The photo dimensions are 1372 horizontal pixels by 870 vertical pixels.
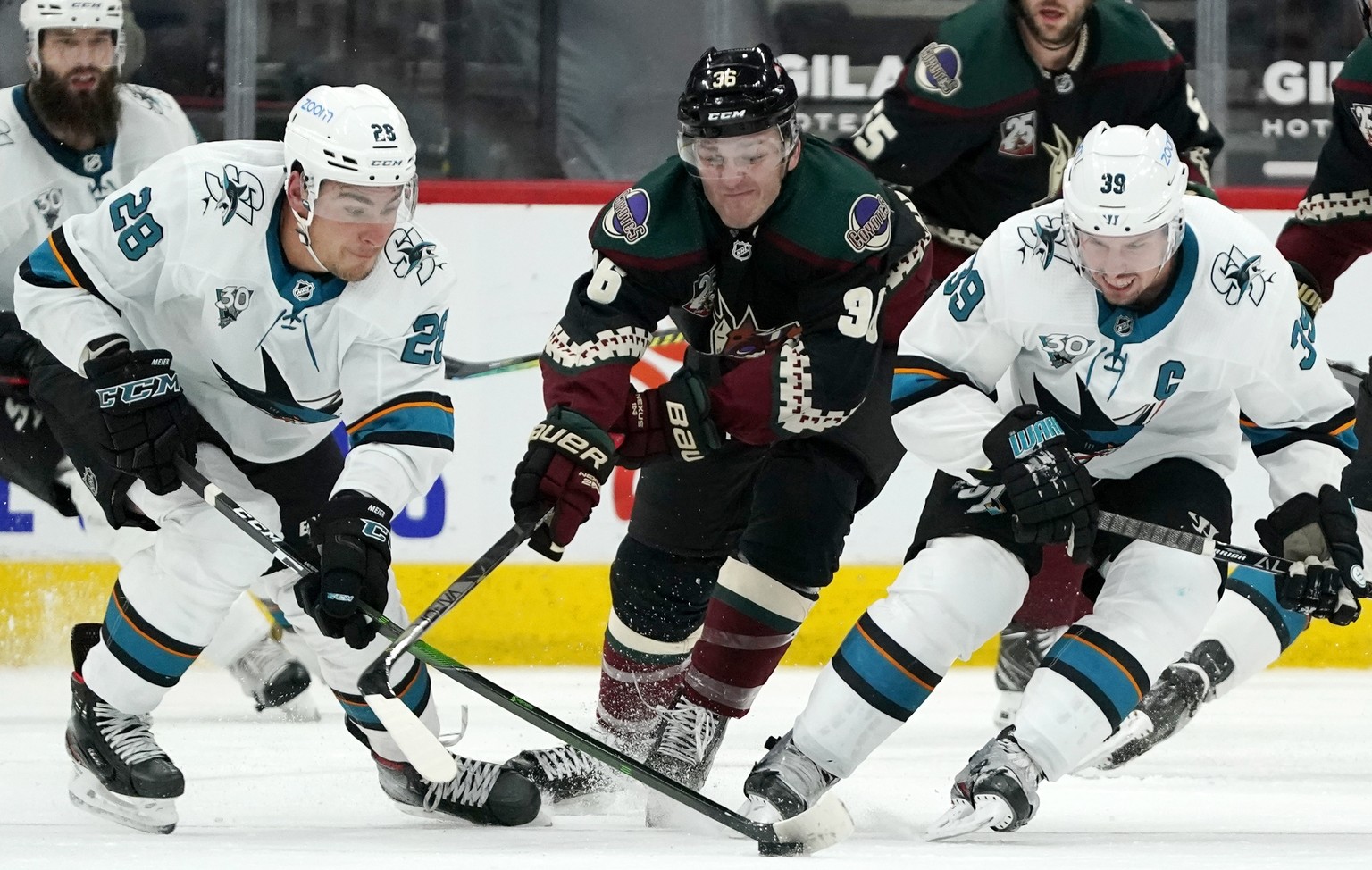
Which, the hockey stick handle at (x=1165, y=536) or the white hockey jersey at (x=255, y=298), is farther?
the white hockey jersey at (x=255, y=298)

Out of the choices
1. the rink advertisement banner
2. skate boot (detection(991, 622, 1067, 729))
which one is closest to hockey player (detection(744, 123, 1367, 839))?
skate boot (detection(991, 622, 1067, 729))

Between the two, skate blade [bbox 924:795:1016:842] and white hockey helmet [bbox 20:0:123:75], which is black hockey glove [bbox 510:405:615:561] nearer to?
skate blade [bbox 924:795:1016:842]

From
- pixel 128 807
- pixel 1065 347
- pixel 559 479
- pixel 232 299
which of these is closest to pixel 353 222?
pixel 232 299

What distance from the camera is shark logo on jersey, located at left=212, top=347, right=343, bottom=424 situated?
3.05m

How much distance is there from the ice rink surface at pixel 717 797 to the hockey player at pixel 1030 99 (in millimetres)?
491

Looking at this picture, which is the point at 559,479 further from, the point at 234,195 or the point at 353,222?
the point at 234,195

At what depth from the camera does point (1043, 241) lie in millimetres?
2887

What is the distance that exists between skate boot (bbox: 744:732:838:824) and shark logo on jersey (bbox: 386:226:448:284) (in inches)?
33.7

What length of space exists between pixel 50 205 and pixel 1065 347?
220 cm

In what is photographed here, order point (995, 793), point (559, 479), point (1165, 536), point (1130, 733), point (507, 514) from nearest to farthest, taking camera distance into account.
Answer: point (995, 793)
point (1165, 536)
point (559, 479)
point (1130, 733)
point (507, 514)

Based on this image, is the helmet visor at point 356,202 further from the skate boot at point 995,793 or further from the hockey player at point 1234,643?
the hockey player at point 1234,643

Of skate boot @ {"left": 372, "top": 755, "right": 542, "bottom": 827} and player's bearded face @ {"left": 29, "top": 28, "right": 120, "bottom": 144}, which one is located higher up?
player's bearded face @ {"left": 29, "top": 28, "right": 120, "bottom": 144}

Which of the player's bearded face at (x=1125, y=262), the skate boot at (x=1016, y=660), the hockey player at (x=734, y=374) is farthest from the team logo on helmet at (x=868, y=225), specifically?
the skate boot at (x=1016, y=660)

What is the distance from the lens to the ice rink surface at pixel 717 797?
255 centimetres
